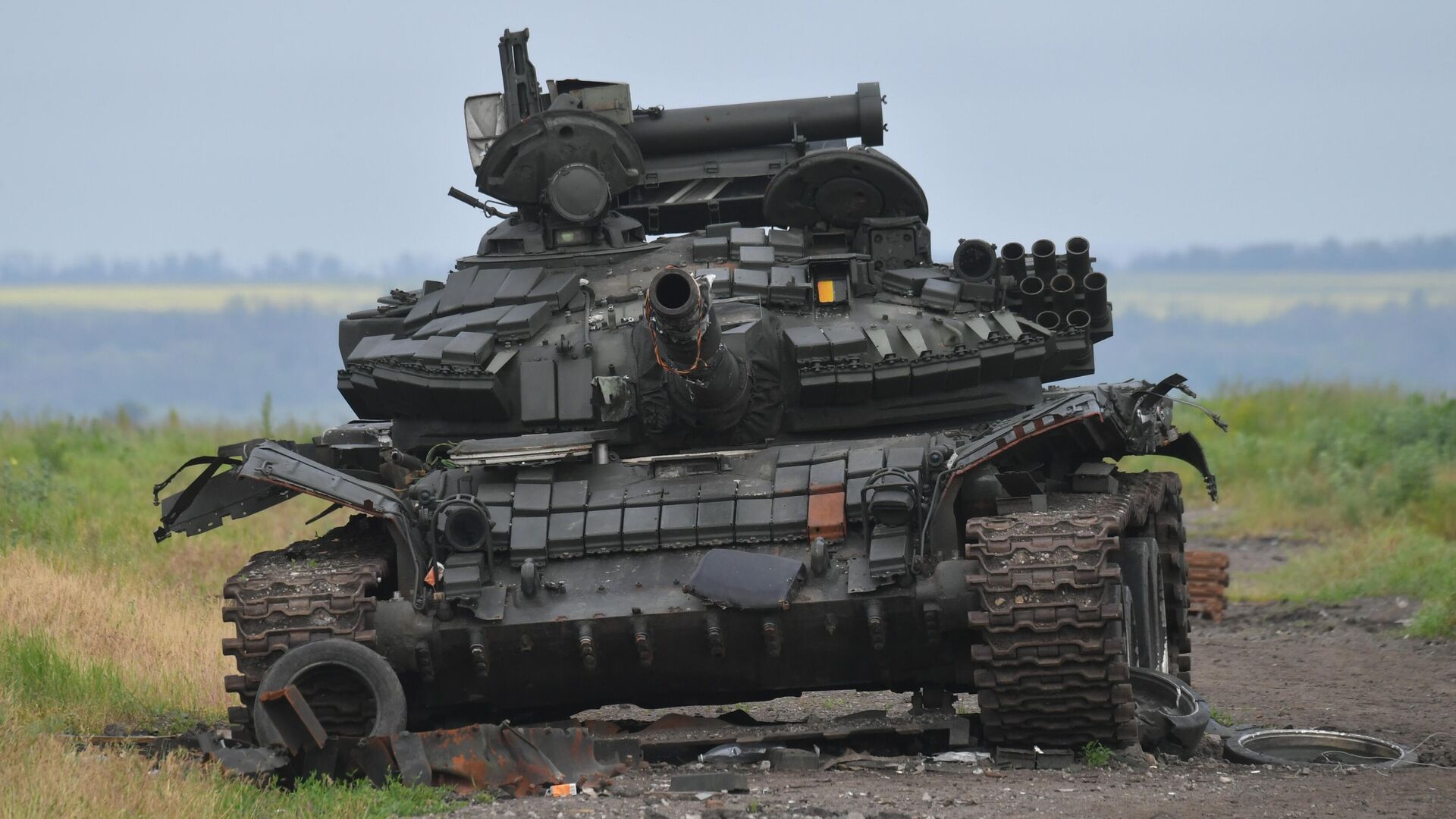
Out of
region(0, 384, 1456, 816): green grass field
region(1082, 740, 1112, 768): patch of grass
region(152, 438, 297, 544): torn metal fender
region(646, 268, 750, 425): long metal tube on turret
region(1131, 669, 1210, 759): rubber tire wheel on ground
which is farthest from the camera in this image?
region(152, 438, 297, 544): torn metal fender

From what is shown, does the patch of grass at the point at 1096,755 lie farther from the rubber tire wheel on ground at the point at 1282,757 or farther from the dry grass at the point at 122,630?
the dry grass at the point at 122,630

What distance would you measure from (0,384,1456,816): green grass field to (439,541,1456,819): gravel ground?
4.39 feet

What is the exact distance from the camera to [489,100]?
15.9 m

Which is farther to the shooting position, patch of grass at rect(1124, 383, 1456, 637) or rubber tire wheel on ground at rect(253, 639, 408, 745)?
patch of grass at rect(1124, 383, 1456, 637)

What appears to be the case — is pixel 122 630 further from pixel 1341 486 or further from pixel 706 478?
pixel 1341 486

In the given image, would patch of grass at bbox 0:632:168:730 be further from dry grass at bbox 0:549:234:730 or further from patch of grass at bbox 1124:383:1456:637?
patch of grass at bbox 1124:383:1456:637

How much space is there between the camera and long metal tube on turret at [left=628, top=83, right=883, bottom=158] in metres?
16.2

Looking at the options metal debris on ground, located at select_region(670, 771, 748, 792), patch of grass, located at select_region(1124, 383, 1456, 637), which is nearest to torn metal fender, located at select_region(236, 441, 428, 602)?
metal debris on ground, located at select_region(670, 771, 748, 792)

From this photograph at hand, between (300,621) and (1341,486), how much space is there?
18.8 meters

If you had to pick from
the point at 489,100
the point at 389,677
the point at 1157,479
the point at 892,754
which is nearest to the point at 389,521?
the point at 389,677

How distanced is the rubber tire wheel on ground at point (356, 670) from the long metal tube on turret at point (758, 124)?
6001 millimetres

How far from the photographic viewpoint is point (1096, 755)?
11.4 m

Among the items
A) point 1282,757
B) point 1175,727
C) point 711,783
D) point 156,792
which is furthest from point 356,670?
point 1282,757

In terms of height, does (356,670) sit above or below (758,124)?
below
